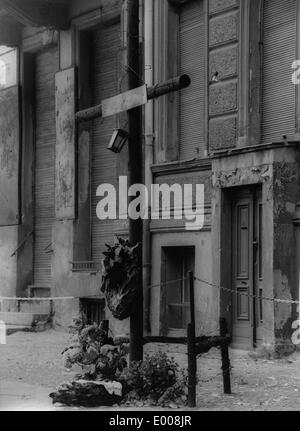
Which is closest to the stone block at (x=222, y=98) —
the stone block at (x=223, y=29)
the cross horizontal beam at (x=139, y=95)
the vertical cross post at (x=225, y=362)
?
the stone block at (x=223, y=29)

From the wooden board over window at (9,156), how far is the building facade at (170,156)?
43 mm

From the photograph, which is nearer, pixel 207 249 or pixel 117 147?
pixel 117 147

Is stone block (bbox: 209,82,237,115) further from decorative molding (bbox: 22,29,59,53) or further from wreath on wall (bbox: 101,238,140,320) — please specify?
decorative molding (bbox: 22,29,59,53)

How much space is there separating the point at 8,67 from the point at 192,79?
6696 millimetres

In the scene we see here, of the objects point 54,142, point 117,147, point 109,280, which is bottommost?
point 109,280

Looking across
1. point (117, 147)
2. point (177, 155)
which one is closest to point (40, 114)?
point (177, 155)

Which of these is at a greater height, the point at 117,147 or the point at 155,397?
the point at 117,147

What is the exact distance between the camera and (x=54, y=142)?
19.0 metres

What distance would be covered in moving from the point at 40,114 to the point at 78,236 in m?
3.50

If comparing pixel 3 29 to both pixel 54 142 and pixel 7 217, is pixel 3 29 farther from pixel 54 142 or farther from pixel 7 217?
pixel 7 217

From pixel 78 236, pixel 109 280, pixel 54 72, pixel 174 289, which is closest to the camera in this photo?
pixel 109 280

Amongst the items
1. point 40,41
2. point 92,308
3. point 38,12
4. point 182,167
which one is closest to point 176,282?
point 182,167

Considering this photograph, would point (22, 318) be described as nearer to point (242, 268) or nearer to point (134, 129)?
point (242, 268)

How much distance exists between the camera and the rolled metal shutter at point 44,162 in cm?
1911
